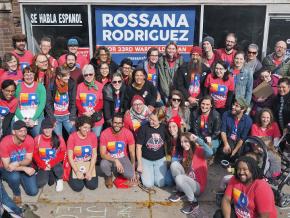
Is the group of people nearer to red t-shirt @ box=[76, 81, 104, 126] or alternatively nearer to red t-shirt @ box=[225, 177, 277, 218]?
red t-shirt @ box=[76, 81, 104, 126]

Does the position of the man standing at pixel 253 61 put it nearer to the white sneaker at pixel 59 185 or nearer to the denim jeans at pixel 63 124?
the denim jeans at pixel 63 124

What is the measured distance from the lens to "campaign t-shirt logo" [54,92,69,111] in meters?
5.82

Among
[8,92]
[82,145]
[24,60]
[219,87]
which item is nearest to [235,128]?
[219,87]

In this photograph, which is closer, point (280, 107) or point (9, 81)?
point (9, 81)

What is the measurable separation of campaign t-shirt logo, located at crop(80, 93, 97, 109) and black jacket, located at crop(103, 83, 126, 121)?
0.17 meters

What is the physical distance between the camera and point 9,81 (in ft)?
17.9

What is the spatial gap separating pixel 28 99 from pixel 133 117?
1585mm

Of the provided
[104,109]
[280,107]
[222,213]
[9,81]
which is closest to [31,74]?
[9,81]

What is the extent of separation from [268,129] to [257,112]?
387mm

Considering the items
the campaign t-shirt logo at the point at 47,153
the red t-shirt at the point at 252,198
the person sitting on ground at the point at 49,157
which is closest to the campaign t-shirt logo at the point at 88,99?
the person sitting on ground at the point at 49,157

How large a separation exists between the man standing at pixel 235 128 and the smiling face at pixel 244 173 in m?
1.93

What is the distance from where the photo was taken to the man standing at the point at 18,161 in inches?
204

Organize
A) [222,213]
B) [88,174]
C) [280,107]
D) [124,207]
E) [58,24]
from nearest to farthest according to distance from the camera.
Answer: [222,213]
[124,207]
[88,174]
[280,107]
[58,24]

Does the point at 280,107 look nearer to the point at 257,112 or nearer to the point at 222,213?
the point at 257,112
